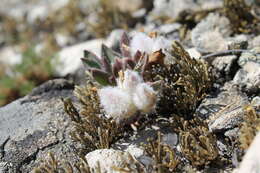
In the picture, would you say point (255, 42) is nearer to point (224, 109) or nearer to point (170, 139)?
point (224, 109)

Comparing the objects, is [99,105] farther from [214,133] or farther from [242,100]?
[242,100]

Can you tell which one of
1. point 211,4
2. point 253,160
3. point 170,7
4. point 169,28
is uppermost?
point 170,7

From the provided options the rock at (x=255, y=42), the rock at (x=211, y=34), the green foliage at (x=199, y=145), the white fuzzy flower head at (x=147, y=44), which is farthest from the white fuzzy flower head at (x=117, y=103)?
the rock at (x=255, y=42)

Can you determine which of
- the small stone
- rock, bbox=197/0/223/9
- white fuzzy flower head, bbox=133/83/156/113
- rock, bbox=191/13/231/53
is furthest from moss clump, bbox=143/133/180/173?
rock, bbox=197/0/223/9

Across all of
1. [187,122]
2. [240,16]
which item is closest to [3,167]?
[187,122]

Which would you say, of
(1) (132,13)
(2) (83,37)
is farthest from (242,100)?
(2) (83,37)

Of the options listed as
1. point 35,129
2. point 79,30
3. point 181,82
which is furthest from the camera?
point 79,30

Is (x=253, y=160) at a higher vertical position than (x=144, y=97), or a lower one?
lower
